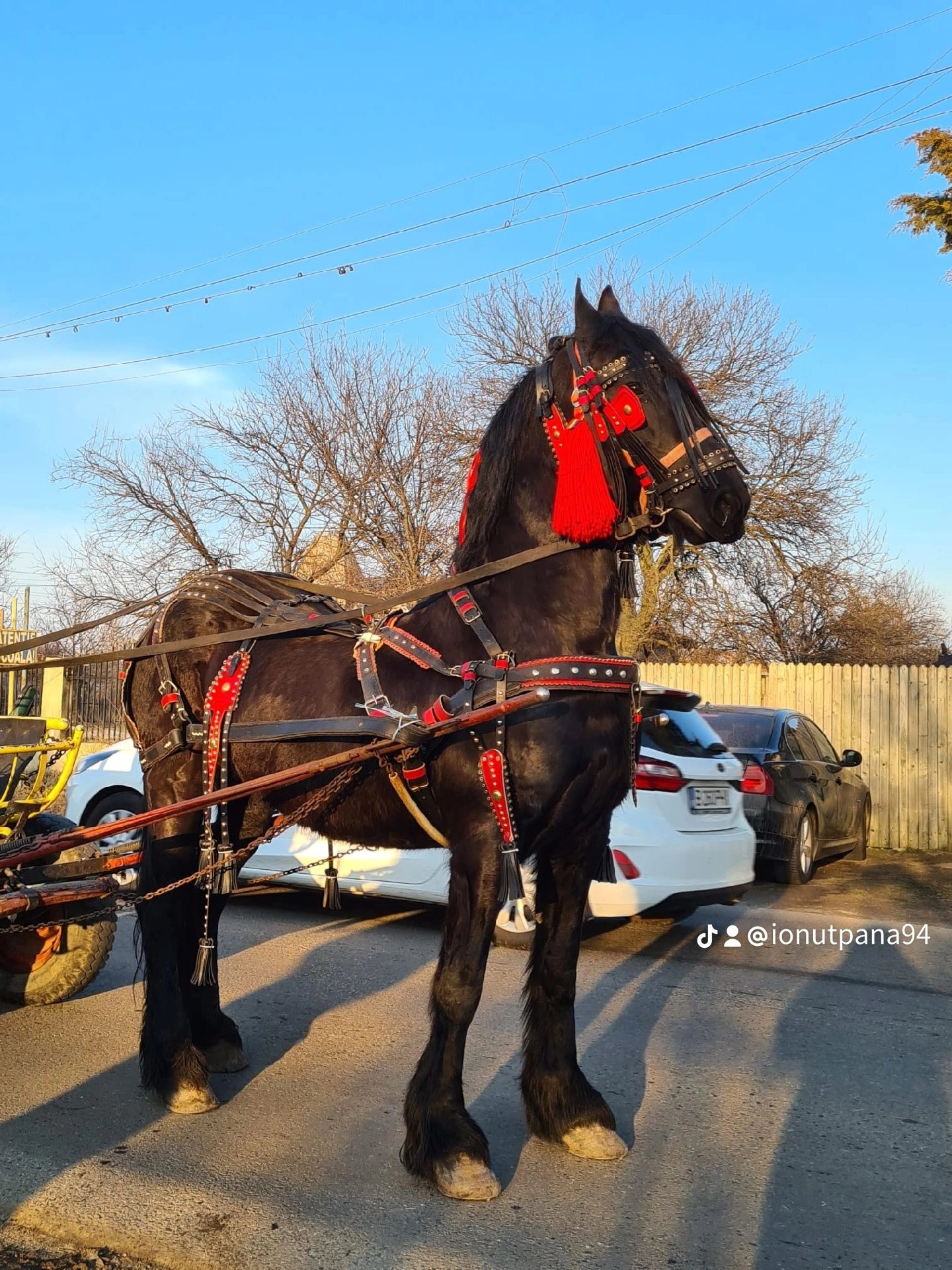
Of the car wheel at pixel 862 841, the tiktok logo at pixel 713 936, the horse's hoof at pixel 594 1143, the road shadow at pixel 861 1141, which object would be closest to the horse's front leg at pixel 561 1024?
the horse's hoof at pixel 594 1143

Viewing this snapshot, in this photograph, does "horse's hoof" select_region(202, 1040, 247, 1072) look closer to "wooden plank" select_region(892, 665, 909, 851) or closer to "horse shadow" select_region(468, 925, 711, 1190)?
"horse shadow" select_region(468, 925, 711, 1190)

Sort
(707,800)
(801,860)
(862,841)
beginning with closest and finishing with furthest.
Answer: (707,800) → (801,860) → (862,841)

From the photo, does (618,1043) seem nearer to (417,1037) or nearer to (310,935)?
(417,1037)

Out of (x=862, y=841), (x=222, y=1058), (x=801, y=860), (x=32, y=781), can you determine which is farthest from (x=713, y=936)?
(x=862, y=841)

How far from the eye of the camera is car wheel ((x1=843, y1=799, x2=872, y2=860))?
536 inches

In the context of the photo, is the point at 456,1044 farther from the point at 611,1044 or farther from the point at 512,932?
the point at 512,932

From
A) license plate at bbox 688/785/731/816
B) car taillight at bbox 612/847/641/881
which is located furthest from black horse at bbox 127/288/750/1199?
license plate at bbox 688/785/731/816

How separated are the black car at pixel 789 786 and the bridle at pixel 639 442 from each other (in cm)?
671

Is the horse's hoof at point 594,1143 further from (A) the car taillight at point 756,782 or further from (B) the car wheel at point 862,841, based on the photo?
(B) the car wheel at point 862,841

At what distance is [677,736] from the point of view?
793 centimetres

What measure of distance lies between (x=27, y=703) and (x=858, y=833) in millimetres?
10234

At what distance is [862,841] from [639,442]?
37.2 ft

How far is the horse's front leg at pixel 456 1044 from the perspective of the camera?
3.68 m

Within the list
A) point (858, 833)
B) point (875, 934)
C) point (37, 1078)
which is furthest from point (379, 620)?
point (858, 833)
